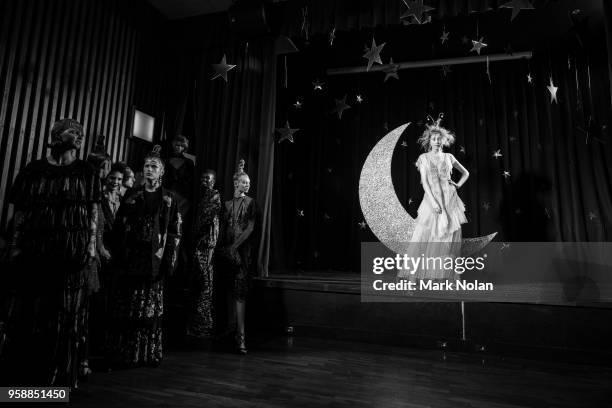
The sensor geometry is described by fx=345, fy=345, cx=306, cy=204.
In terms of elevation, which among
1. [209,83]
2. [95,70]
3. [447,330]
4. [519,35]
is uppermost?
[519,35]

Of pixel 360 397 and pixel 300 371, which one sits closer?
pixel 360 397

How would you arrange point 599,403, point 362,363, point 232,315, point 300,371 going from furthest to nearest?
1. point 232,315
2. point 362,363
3. point 300,371
4. point 599,403

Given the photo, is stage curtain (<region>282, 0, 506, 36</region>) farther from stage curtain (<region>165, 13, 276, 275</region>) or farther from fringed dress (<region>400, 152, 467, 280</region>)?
fringed dress (<region>400, 152, 467, 280</region>)

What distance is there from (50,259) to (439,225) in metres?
3.03

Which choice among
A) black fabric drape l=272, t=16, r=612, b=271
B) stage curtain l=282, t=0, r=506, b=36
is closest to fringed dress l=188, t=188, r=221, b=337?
black fabric drape l=272, t=16, r=612, b=271

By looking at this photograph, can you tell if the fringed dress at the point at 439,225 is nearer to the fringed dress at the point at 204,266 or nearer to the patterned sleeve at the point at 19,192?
the fringed dress at the point at 204,266

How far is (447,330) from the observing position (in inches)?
110

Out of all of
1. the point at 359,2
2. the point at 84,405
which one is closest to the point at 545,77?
the point at 359,2

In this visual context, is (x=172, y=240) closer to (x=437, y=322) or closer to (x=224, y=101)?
(x=437, y=322)

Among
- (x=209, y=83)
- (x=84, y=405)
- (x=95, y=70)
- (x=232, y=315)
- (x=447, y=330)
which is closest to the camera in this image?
(x=84, y=405)

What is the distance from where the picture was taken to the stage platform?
2.52 meters

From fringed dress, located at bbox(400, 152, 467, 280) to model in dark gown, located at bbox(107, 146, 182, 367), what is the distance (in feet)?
7.46

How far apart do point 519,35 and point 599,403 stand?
4.42 metres

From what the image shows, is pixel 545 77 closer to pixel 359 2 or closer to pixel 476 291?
pixel 359 2
